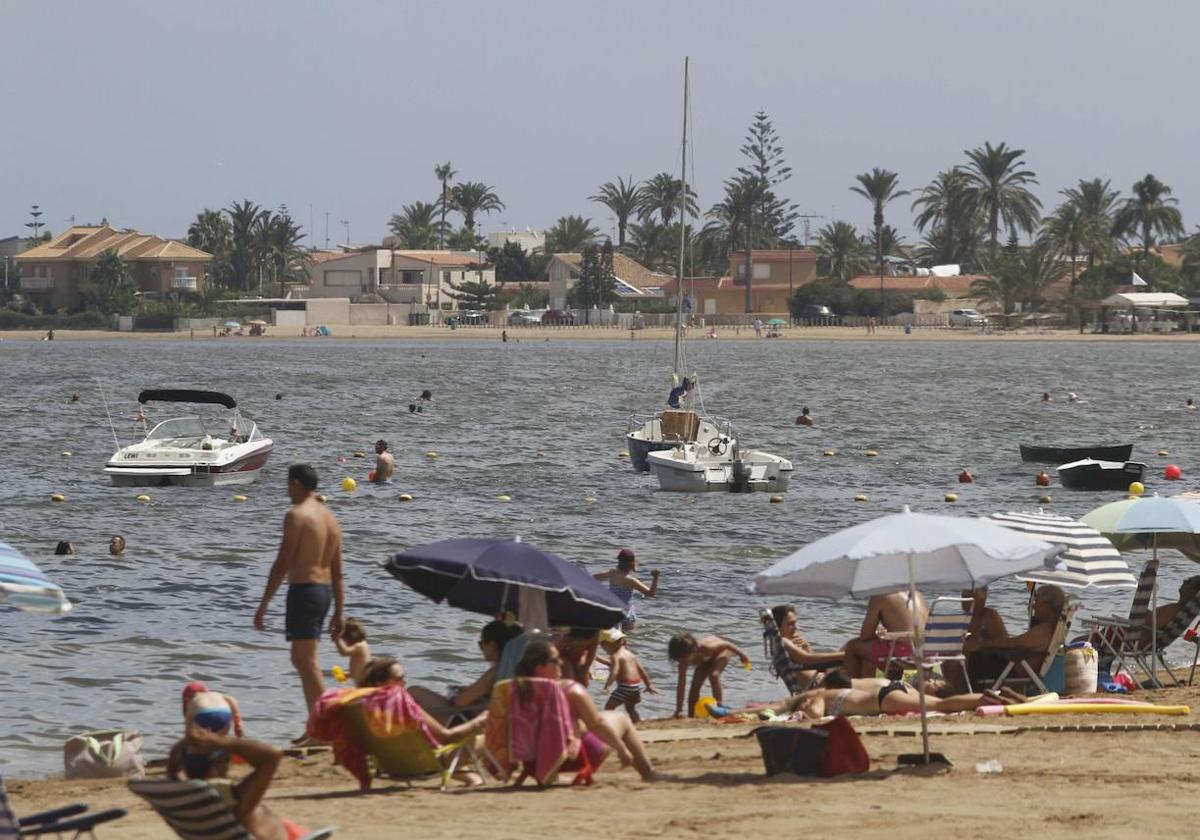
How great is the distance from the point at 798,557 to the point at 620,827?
282 centimetres

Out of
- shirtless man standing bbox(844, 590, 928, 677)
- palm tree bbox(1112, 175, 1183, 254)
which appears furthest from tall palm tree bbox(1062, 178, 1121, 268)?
shirtless man standing bbox(844, 590, 928, 677)

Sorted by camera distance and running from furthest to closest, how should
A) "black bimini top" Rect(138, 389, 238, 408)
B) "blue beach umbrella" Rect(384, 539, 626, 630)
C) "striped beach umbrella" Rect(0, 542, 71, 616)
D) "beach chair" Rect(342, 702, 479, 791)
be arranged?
1. "black bimini top" Rect(138, 389, 238, 408)
2. "blue beach umbrella" Rect(384, 539, 626, 630)
3. "beach chair" Rect(342, 702, 479, 791)
4. "striped beach umbrella" Rect(0, 542, 71, 616)

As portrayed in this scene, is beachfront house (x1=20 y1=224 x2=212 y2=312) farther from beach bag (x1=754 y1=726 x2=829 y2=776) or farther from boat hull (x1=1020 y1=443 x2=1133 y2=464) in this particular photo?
beach bag (x1=754 y1=726 x2=829 y2=776)

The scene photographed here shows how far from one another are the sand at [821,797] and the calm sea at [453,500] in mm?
4293

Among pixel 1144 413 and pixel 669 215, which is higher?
pixel 669 215

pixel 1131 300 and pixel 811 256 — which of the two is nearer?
pixel 1131 300

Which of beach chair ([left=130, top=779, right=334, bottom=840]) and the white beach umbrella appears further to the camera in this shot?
the white beach umbrella

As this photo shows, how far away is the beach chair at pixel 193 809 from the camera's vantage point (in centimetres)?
873

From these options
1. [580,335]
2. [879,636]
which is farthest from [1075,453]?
[580,335]

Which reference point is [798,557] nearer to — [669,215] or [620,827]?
[620,827]

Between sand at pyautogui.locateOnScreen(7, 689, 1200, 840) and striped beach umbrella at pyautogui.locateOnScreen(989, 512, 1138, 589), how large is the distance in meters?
1.61

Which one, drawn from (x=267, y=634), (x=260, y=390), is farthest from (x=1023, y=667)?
(x=260, y=390)

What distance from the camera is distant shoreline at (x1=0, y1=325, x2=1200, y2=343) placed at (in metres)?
150

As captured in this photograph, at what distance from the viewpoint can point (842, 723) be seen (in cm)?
1176
